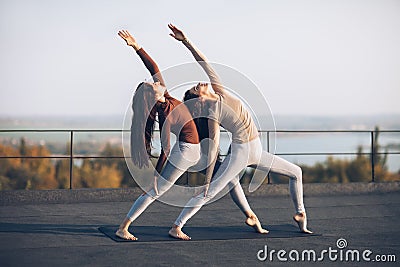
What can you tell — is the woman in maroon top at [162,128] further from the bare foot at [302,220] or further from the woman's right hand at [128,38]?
the bare foot at [302,220]

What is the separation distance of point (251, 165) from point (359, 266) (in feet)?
5.92

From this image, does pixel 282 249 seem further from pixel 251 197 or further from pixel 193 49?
pixel 251 197

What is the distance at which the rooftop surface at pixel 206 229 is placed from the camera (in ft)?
21.1

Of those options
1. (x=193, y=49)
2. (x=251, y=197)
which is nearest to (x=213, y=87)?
(x=193, y=49)

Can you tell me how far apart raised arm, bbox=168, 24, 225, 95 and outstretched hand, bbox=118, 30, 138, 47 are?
488 millimetres

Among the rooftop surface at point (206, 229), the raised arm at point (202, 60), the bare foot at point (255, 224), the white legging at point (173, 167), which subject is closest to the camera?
the rooftop surface at point (206, 229)

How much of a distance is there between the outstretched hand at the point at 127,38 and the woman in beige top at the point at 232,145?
482 millimetres

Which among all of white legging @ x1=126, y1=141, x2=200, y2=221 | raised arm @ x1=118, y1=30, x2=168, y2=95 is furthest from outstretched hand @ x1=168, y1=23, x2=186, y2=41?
white legging @ x1=126, y1=141, x2=200, y2=221

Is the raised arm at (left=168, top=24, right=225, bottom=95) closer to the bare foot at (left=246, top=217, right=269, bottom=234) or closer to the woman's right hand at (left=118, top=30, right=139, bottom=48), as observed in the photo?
the woman's right hand at (left=118, top=30, right=139, bottom=48)

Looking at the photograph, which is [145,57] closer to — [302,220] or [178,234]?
[178,234]

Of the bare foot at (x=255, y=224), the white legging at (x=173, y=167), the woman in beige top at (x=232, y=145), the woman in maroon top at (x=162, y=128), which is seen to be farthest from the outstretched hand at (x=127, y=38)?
the bare foot at (x=255, y=224)

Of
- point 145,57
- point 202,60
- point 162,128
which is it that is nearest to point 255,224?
point 162,128

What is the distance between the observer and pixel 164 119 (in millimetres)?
7020

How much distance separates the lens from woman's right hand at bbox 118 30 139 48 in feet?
24.0
